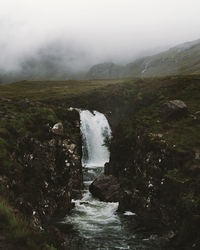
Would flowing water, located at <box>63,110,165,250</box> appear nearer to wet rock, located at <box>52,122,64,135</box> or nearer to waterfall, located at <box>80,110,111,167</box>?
wet rock, located at <box>52,122,64,135</box>

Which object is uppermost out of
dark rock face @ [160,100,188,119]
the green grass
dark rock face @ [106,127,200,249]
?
dark rock face @ [160,100,188,119]

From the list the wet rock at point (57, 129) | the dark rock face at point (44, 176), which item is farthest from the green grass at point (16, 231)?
the wet rock at point (57, 129)

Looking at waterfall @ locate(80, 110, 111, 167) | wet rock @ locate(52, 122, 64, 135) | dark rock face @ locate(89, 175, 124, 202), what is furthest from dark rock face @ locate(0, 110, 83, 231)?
waterfall @ locate(80, 110, 111, 167)

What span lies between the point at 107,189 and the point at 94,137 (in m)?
26.5

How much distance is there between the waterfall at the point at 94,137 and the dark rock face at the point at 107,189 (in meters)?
18.3

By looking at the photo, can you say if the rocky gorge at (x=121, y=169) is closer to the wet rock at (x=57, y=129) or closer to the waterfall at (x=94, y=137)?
the wet rock at (x=57, y=129)

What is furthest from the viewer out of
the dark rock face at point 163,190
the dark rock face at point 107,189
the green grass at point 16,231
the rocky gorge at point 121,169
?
the dark rock face at point 107,189

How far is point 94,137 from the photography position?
5919cm

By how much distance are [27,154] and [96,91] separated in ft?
184

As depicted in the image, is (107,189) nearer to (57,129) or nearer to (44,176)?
(57,129)

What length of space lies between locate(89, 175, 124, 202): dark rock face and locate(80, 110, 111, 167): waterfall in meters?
18.3

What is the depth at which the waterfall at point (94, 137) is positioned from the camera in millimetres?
55375

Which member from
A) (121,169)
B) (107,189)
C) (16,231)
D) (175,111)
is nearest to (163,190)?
(107,189)

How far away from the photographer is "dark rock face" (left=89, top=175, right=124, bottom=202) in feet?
104
